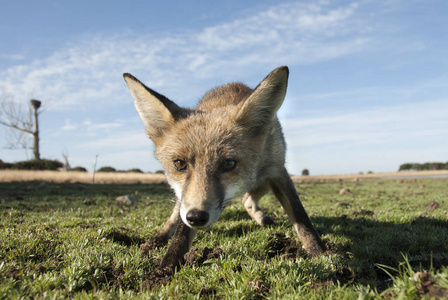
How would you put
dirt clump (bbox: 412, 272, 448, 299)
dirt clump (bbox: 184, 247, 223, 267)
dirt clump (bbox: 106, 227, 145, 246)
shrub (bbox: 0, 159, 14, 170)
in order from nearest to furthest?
dirt clump (bbox: 412, 272, 448, 299), dirt clump (bbox: 184, 247, 223, 267), dirt clump (bbox: 106, 227, 145, 246), shrub (bbox: 0, 159, 14, 170)

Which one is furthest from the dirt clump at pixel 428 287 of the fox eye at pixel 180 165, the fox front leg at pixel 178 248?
the fox eye at pixel 180 165

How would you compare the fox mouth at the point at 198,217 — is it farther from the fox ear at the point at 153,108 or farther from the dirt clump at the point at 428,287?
the dirt clump at the point at 428,287

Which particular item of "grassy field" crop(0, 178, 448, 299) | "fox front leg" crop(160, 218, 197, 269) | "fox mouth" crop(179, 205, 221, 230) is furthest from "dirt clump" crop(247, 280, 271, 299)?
"fox front leg" crop(160, 218, 197, 269)

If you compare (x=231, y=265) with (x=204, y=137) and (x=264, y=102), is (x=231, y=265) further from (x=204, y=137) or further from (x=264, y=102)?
(x=264, y=102)

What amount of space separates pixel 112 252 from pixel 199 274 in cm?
124

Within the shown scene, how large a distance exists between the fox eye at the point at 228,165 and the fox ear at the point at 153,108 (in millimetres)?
953

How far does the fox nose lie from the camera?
101 inches

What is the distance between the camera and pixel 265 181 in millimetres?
4105

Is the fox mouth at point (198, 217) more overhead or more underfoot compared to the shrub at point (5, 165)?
more underfoot

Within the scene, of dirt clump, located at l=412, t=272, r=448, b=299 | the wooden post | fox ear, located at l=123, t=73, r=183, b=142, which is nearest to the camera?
dirt clump, located at l=412, t=272, r=448, b=299

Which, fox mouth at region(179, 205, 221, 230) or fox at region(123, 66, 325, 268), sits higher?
fox at region(123, 66, 325, 268)

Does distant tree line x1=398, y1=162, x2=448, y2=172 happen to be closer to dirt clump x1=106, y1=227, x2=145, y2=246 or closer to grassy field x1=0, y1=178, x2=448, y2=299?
grassy field x1=0, y1=178, x2=448, y2=299

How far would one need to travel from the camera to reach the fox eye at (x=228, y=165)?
3.17 m

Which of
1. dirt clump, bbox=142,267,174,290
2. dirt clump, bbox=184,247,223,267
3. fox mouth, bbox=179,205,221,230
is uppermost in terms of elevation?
fox mouth, bbox=179,205,221,230
